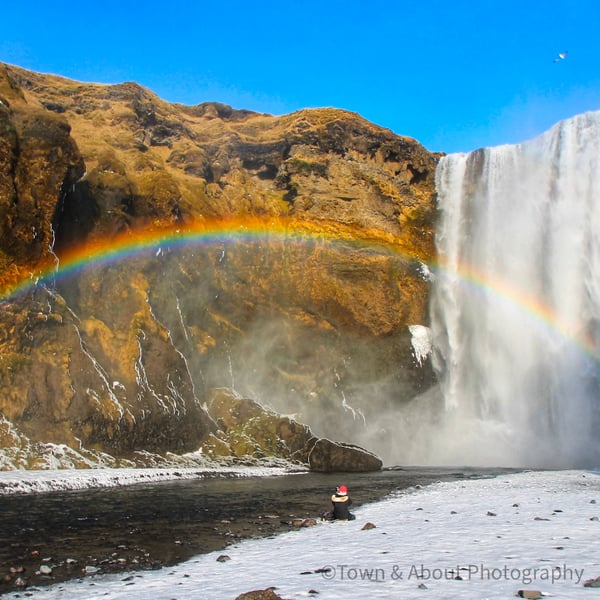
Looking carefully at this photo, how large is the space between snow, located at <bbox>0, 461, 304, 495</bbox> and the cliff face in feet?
13.8

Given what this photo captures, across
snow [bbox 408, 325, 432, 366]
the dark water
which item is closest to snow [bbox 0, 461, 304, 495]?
the dark water

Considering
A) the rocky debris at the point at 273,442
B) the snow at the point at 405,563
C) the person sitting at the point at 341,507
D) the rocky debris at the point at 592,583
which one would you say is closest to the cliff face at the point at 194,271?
the rocky debris at the point at 273,442

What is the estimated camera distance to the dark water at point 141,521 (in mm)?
12039

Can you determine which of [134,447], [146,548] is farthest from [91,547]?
[134,447]

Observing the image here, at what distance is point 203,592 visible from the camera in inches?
357

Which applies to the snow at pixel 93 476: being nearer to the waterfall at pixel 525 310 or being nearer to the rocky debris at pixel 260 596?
the rocky debris at pixel 260 596

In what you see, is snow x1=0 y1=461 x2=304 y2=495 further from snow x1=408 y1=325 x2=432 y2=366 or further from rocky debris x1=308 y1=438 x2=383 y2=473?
snow x1=408 y1=325 x2=432 y2=366

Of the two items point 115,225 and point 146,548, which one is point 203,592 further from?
point 115,225

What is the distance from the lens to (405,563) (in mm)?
10297

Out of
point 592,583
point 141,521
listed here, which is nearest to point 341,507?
point 141,521

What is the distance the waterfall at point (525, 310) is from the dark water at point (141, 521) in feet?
79.2

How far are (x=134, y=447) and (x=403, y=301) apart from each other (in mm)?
30564

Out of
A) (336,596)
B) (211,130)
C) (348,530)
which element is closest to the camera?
(336,596)

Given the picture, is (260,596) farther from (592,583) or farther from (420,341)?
(420,341)
